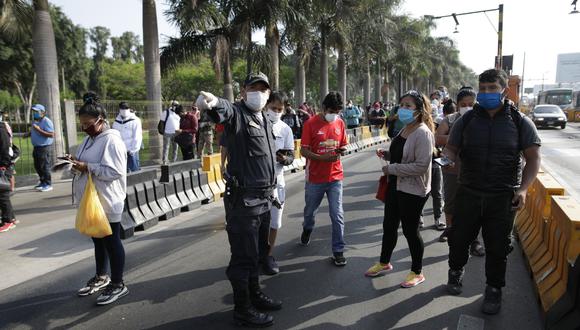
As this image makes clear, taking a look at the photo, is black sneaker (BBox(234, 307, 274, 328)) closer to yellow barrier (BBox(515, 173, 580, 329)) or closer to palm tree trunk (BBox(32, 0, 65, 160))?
yellow barrier (BBox(515, 173, 580, 329))

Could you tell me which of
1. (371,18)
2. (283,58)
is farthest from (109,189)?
(371,18)

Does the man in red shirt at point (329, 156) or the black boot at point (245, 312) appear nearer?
the black boot at point (245, 312)

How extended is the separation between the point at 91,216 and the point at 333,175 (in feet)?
8.05

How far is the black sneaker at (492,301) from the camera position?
365 centimetres

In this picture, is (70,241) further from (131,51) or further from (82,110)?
(131,51)

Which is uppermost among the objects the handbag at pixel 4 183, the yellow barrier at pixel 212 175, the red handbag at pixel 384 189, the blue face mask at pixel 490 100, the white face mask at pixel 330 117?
the blue face mask at pixel 490 100

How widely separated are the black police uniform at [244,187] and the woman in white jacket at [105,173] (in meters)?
1.19

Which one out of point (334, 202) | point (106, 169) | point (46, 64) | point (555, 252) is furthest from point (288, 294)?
point (46, 64)

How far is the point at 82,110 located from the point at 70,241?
282 centimetres

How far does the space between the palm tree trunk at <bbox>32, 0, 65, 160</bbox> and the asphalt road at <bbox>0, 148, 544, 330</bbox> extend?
6988 millimetres

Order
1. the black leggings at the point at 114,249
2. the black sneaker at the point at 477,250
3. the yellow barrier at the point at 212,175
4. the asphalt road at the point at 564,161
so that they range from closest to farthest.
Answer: the black leggings at the point at 114,249, the black sneaker at the point at 477,250, the yellow barrier at the point at 212,175, the asphalt road at the point at 564,161

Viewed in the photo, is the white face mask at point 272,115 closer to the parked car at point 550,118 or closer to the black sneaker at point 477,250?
the black sneaker at point 477,250

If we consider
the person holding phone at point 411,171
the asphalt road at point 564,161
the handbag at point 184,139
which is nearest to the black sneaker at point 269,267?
the person holding phone at point 411,171

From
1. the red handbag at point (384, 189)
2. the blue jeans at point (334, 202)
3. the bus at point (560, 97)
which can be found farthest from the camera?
the bus at point (560, 97)
